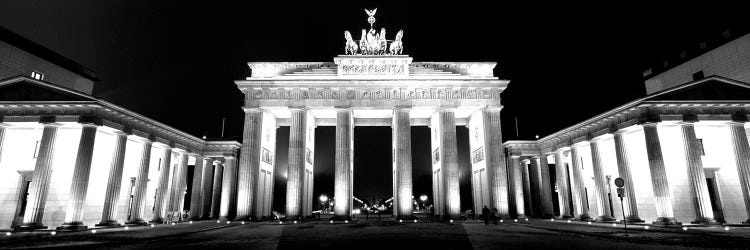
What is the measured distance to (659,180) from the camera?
87.9 ft

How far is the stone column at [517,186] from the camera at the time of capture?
121ft

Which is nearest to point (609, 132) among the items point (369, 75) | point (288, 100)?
point (369, 75)

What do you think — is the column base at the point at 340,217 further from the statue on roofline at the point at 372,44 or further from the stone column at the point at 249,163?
the statue on roofline at the point at 372,44

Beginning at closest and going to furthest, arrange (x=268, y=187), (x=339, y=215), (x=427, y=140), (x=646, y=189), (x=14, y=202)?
1. (x=14, y=202)
2. (x=646, y=189)
3. (x=339, y=215)
4. (x=268, y=187)
5. (x=427, y=140)

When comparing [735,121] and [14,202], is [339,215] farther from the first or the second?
[735,121]

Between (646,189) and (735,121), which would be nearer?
(735,121)

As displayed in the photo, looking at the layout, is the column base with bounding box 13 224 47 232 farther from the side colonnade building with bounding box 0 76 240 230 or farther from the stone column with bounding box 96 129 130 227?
the stone column with bounding box 96 129 130 227

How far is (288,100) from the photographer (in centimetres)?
3778

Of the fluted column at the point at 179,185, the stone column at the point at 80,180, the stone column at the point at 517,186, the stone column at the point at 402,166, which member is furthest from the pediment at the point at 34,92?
the stone column at the point at 517,186

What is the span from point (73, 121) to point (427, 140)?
39.7 m

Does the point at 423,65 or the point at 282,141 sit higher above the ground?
the point at 423,65

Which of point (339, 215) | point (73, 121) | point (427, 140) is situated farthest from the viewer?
point (427, 140)

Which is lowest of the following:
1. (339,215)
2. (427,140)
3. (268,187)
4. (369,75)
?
(339,215)

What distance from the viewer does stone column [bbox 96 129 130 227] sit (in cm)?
2834
